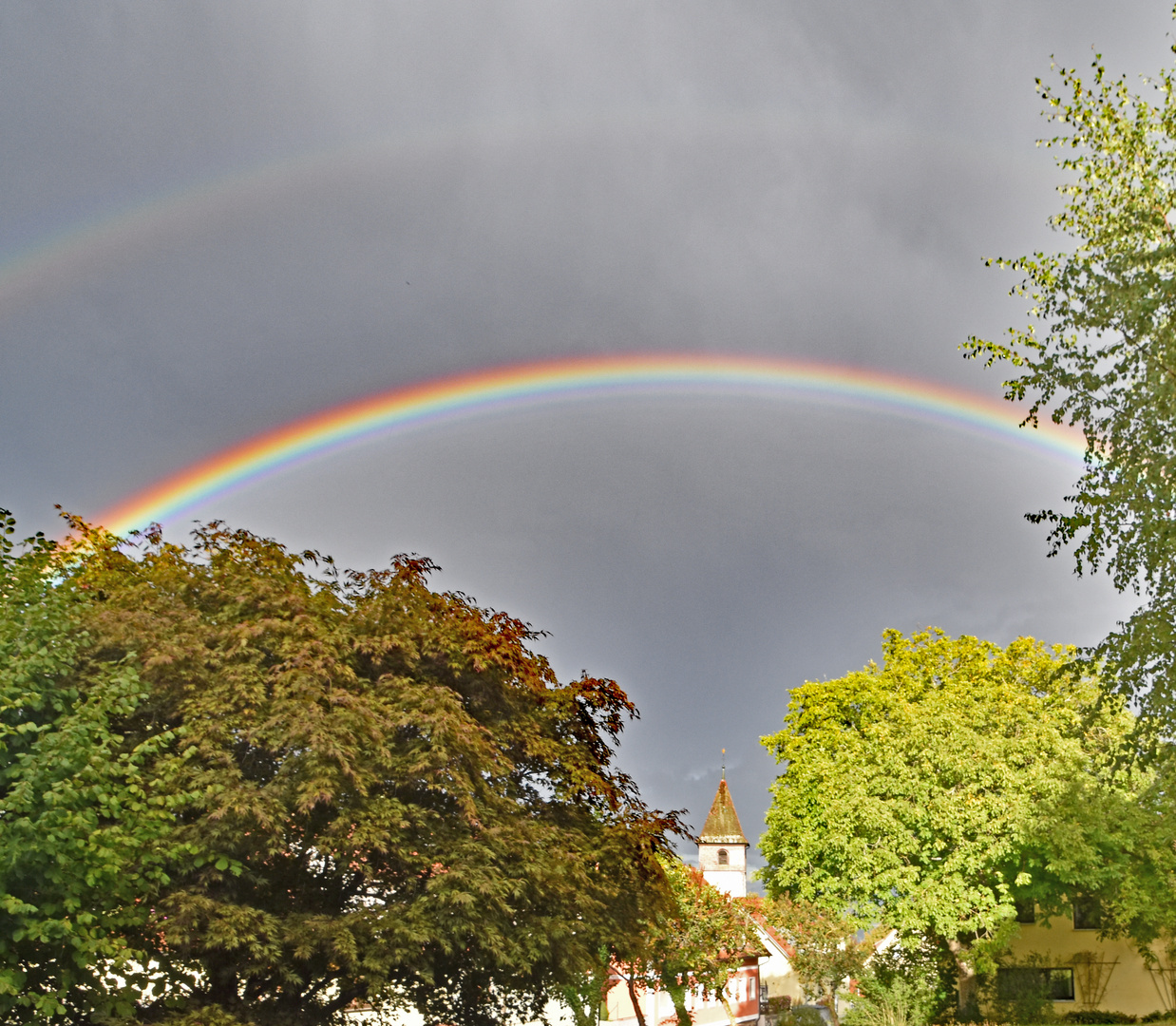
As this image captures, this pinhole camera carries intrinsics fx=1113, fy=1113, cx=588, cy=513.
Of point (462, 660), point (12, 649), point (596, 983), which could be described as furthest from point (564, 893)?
point (596, 983)

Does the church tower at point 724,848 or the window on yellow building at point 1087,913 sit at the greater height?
the church tower at point 724,848

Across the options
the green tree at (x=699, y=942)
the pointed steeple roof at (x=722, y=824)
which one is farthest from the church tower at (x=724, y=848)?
the green tree at (x=699, y=942)

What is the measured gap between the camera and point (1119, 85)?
639 inches

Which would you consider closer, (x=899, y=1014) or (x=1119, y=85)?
(x=1119, y=85)

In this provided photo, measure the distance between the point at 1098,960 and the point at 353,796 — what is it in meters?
36.8

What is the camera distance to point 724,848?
297ft

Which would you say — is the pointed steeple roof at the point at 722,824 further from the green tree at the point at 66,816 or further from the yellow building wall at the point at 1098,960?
the green tree at the point at 66,816

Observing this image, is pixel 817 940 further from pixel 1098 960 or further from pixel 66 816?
pixel 66 816

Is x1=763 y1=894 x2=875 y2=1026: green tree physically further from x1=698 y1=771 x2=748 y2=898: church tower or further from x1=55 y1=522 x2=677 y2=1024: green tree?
x1=698 y1=771 x2=748 y2=898: church tower

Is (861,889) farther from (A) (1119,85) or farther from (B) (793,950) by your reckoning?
(A) (1119,85)

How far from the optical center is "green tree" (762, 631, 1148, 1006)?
3369cm

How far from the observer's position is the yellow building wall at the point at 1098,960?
4081cm

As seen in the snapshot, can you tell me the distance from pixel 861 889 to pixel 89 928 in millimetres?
27174

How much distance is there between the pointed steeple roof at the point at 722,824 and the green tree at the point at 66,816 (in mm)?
80569
